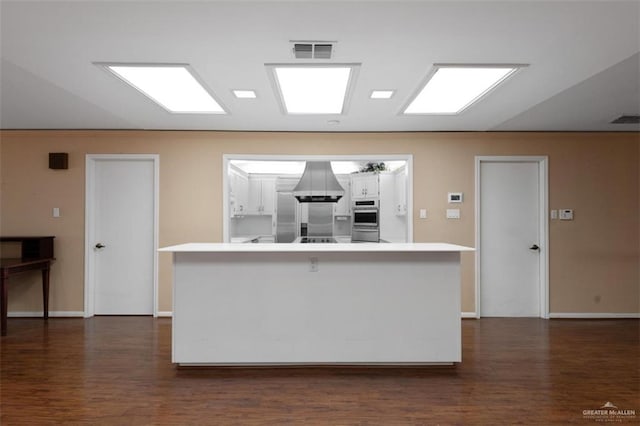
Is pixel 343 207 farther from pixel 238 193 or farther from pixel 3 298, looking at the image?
pixel 3 298

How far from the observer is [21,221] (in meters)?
4.71

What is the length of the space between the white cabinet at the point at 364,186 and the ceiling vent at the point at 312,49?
14.6 feet

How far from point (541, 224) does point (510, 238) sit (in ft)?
1.39

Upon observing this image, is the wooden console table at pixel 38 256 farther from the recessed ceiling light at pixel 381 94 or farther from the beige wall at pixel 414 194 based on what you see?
the recessed ceiling light at pixel 381 94

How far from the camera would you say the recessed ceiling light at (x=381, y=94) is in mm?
3225

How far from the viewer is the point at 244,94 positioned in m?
3.32

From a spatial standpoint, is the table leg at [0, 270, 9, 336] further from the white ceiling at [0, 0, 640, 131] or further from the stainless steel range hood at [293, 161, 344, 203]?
the stainless steel range hood at [293, 161, 344, 203]

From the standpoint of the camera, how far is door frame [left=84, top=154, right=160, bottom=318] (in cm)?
472

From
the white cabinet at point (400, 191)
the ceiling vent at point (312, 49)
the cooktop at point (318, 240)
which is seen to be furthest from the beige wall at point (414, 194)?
the cooktop at point (318, 240)

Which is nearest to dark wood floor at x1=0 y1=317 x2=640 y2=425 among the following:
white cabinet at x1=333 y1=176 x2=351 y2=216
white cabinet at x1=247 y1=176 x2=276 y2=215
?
white cabinet at x1=247 y1=176 x2=276 y2=215

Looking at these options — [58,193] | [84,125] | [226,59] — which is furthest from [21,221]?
[226,59]

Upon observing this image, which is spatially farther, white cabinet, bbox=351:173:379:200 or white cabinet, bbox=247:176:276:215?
white cabinet, bbox=247:176:276:215

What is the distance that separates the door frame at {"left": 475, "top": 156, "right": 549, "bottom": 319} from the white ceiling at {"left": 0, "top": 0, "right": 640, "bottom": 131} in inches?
43.9

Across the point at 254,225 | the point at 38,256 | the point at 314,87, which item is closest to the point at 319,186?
the point at 254,225
